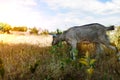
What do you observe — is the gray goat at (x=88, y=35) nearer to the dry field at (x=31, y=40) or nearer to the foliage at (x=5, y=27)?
the dry field at (x=31, y=40)

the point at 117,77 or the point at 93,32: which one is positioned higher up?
the point at 93,32

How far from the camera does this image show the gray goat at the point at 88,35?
12.4 meters

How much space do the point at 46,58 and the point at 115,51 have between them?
3399 mm

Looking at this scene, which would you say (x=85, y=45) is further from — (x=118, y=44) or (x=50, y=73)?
(x=50, y=73)

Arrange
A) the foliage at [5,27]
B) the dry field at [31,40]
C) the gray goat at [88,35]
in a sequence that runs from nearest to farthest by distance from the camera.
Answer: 1. the gray goat at [88,35]
2. the dry field at [31,40]
3. the foliage at [5,27]

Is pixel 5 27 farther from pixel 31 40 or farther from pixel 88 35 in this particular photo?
pixel 88 35

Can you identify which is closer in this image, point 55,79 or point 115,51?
point 55,79

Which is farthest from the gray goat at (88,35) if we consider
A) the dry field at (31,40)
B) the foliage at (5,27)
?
the foliage at (5,27)

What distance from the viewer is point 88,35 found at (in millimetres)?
12539

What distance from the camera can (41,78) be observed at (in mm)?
7574

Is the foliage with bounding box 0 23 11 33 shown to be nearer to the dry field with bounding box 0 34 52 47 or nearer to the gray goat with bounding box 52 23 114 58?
the dry field with bounding box 0 34 52 47

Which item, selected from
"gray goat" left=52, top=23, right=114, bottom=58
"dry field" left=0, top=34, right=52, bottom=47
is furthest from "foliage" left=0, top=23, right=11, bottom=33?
"gray goat" left=52, top=23, right=114, bottom=58

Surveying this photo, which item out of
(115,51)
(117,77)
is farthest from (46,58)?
(115,51)

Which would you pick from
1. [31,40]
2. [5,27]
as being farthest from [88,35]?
[5,27]
